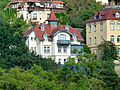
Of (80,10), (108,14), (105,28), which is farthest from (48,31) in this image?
(80,10)

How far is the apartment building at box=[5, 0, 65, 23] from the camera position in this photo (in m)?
109

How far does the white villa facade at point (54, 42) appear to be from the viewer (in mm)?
96000

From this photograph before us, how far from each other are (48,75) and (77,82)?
357cm

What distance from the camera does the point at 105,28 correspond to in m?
95.7

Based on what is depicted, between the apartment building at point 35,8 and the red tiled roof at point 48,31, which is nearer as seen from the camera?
the red tiled roof at point 48,31

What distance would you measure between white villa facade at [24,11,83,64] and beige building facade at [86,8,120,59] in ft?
7.27

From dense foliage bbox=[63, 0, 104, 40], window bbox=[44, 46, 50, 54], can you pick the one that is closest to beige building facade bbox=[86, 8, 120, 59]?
window bbox=[44, 46, 50, 54]

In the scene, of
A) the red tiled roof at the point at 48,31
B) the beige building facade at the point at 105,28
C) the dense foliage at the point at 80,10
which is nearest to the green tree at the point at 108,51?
the beige building facade at the point at 105,28

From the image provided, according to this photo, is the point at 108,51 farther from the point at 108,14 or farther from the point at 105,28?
the point at 108,14

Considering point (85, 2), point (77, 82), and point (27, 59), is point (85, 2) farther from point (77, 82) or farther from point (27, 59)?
point (77, 82)

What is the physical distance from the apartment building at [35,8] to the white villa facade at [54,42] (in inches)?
459

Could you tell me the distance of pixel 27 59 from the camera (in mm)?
86750

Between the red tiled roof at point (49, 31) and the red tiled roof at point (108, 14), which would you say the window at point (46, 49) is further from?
the red tiled roof at point (108, 14)

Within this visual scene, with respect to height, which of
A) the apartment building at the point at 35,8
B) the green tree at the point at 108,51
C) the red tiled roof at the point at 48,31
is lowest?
the green tree at the point at 108,51
